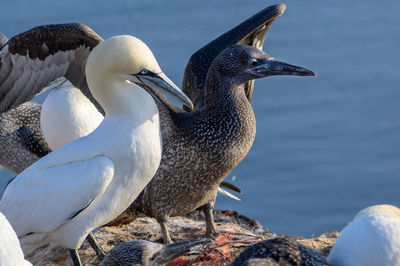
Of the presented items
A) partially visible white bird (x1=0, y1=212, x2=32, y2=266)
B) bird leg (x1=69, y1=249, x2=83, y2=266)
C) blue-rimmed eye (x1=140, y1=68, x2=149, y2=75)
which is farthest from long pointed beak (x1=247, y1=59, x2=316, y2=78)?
partially visible white bird (x1=0, y1=212, x2=32, y2=266)

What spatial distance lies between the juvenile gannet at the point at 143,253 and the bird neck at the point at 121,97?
0.77 metres

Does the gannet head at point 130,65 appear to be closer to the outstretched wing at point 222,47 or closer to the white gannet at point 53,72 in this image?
the white gannet at point 53,72

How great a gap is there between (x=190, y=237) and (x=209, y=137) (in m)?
0.93

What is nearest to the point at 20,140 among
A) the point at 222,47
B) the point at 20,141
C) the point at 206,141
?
the point at 20,141

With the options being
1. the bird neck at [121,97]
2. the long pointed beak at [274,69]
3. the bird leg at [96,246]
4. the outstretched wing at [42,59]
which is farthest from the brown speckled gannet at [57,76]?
the bird neck at [121,97]

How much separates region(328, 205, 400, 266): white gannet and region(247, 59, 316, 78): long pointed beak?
5.42 ft

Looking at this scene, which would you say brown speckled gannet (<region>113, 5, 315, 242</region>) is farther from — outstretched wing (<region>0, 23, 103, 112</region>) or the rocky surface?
outstretched wing (<region>0, 23, 103, 112</region>)

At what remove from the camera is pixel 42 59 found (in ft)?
24.1

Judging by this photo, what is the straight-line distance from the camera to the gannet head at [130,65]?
18.9ft

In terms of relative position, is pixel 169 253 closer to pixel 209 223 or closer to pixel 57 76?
pixel 209 223

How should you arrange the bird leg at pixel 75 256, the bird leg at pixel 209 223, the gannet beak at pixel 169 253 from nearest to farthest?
the gannet beak at pixel 169 253 → the bird leg at pixel 75 256 → the bird leg at pixel 209 223

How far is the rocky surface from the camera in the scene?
625 centimetres

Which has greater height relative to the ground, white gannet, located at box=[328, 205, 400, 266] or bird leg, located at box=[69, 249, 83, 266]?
white gannet, located at box=[328, 205, 400, 266]

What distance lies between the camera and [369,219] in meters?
5.07
